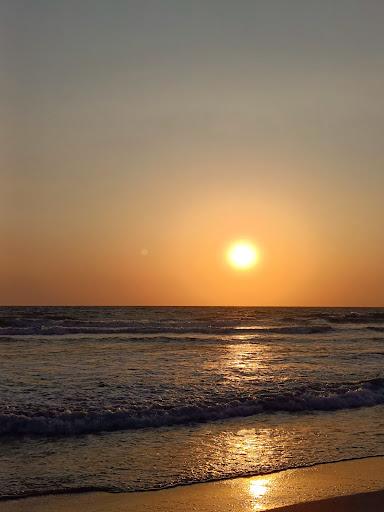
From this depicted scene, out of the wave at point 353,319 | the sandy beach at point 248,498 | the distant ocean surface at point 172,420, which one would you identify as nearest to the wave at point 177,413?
the distant ocean surface at point 172,420

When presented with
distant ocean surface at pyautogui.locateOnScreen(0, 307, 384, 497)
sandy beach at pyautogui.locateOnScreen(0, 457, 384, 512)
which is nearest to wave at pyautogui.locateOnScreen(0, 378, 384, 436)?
distant ocean surface at pyautogui.locateOnScreen(0, 307, 384, 497)

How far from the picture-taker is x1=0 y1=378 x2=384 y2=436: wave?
991cm

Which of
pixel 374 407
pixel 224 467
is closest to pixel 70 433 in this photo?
A: pixel 224 467

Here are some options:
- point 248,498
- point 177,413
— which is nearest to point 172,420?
point 177,413

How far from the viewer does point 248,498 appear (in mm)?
6406

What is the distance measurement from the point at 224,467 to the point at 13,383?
27.0ft

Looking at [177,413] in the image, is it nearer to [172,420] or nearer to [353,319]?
[172,420]

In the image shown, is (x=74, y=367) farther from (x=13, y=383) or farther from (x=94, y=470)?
(x=94, y=470)

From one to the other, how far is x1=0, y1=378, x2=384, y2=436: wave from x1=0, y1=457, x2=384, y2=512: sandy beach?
140 inches

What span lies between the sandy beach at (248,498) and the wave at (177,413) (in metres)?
3.55

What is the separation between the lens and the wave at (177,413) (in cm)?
991

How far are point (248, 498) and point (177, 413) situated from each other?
15.7ft

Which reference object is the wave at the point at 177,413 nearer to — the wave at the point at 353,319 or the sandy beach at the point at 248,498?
the sandy beach at the point at 248,498

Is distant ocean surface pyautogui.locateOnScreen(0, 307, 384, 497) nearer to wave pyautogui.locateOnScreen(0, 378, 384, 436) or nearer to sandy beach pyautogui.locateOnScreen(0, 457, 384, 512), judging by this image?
wave pyautogui.locateOnScreen(0, 378, 384, 436)
